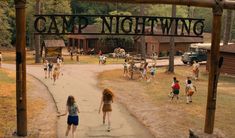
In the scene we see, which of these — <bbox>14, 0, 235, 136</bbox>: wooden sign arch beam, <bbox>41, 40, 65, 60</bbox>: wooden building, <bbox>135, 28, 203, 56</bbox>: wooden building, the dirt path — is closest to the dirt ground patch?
the dirt path

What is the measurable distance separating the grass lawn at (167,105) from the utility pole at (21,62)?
5.73 meters

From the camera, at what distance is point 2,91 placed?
75.2ft

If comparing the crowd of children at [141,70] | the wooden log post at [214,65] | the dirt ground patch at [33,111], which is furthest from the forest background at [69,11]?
the wooden log post at [214,65]

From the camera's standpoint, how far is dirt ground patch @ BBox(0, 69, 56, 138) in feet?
47.4

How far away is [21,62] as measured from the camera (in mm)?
10570

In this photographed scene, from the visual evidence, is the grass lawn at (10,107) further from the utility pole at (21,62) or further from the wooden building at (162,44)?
the wooden building at (162,44)

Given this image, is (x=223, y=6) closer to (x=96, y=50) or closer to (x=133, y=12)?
(x=96, y=50)

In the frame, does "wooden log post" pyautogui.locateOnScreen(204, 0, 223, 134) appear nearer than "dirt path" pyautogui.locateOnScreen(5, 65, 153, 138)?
Yes

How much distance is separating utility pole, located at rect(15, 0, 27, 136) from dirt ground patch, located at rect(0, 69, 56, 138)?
0.52m

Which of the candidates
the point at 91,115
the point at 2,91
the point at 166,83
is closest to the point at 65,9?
the point at 166,83

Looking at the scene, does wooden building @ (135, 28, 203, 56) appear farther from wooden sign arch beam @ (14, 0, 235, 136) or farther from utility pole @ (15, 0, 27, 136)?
utility pole @ (15, 0, 27, 136)

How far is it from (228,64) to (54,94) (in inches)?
798

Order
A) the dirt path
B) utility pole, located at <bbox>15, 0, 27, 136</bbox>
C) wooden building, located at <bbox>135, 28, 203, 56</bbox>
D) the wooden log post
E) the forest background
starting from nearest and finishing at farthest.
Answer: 1. utility pole, located at <bbox>15, 0, 27, 136</bbox>
2. the wooden log post
3. the dirt path
4. the forest background
5. wooden building, located at <bbox>135, 28, 203, 56</bbox>

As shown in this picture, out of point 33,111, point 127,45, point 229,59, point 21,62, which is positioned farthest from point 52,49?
point 21,62
